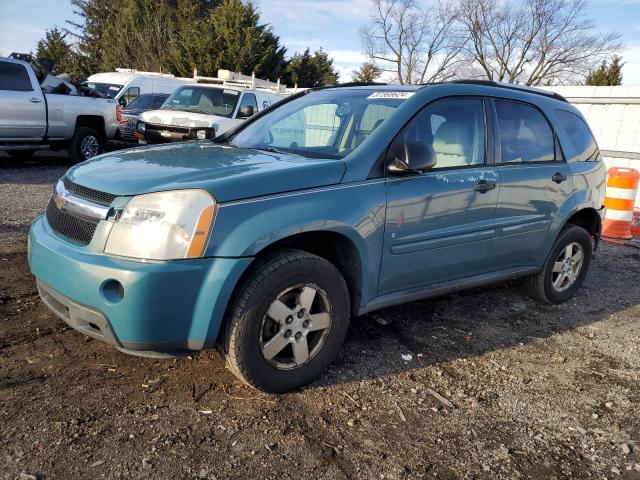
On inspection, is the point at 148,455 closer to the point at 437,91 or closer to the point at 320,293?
the point at 320,293

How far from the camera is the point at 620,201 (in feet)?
25.1

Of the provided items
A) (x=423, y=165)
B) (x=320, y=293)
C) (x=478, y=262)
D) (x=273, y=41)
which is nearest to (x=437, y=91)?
(x=423, y=165)

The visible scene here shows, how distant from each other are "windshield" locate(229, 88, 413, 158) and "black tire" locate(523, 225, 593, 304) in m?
2.05

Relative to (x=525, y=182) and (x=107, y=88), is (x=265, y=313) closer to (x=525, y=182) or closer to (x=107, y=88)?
(x=525, y=182)

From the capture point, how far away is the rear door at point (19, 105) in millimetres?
9633

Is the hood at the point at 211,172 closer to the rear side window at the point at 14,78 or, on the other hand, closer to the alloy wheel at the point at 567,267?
the alloy wheel at the point at 567,267

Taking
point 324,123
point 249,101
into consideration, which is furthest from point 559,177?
point 249,101

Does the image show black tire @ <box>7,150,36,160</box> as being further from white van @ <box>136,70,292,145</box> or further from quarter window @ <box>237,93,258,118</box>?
quarter window @ <box>237,93,258,118</box>

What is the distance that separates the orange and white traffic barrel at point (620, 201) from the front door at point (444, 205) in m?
4.75

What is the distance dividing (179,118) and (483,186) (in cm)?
800

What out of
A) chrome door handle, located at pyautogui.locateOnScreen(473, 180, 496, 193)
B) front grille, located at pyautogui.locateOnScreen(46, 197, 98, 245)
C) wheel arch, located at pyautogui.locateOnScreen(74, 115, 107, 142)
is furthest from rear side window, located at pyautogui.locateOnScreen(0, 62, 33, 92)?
chrome door handle, located at pyautogui.locateOnScreen(473, 180, 496, 193)

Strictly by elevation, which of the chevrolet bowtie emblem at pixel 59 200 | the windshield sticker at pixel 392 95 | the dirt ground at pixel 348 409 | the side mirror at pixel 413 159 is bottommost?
the dirt ground at pixel 348 409

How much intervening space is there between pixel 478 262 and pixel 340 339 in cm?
132

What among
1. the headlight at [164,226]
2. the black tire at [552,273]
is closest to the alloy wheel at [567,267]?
the black tire at [552,273]
